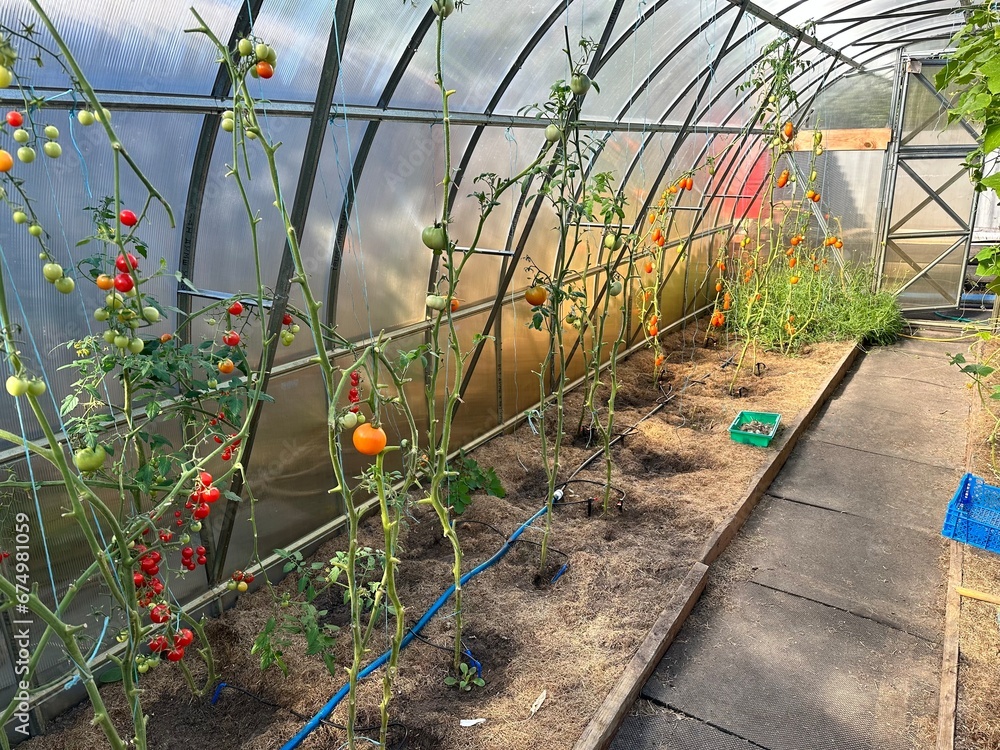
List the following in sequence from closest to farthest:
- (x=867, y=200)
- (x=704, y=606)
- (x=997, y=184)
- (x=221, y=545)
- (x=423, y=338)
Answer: (x=997, y=184), (x=221, y=545), (x=704, y=606), (x=423, y=338), (x=867, y=200)

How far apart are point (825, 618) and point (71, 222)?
127 inches

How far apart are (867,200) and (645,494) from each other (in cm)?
546

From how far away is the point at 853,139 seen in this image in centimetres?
730

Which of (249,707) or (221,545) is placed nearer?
(249,707)

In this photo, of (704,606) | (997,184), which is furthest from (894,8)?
(704,606)

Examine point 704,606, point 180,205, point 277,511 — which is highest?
point 180,205

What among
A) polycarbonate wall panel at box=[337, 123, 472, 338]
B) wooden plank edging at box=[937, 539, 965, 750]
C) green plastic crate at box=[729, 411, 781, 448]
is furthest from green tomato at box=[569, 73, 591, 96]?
green plastic crate at box=[729, 411, 781, 448]

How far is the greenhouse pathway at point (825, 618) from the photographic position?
2.44m

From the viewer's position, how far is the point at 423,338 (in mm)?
3865

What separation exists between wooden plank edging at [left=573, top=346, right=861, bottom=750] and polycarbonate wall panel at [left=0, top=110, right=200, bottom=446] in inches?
79.8

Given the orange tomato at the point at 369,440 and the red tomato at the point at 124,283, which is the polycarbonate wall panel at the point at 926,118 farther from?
the red tomato at the point at 124,283

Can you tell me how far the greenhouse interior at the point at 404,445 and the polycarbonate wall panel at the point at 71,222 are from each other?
0.01m

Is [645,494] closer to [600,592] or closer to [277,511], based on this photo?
[600,592]

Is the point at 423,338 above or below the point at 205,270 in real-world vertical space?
below
